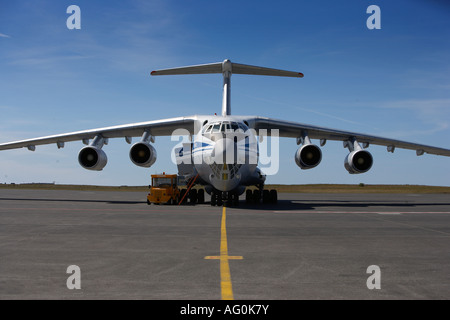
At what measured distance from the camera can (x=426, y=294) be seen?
4129 mm

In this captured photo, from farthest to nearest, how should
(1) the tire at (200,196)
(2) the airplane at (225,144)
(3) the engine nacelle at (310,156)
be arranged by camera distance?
(1) the tire at (200,196), (3) the engine nacelle at (310,156), (2) the airplane at (225,144)

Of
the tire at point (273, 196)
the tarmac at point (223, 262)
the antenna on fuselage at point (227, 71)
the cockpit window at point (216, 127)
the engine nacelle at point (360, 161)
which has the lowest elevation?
the tarmac at point (223, 262)

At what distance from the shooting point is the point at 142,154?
20.0 m

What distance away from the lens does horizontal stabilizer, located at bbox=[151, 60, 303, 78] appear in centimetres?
2269

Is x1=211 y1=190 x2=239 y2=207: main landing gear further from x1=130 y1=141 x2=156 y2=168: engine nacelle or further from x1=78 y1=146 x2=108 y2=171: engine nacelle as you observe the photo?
x1=78 y1=146 x2=108 y2=171: engine nacelle

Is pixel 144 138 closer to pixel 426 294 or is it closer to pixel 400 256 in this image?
pixel 400 256

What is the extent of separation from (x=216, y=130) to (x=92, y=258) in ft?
36.7

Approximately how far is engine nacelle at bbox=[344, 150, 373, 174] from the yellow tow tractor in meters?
8.47

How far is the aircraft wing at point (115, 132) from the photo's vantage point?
68.3 feet

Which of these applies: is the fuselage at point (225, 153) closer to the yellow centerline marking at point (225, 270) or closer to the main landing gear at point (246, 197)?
the main landing gear at point (246, 197)

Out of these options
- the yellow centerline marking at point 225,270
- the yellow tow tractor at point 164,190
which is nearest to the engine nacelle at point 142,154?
the yellow tow tractor at point 164,190

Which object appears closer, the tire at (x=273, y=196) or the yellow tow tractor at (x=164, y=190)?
the yellow tow tractor at (x=164, y=190)

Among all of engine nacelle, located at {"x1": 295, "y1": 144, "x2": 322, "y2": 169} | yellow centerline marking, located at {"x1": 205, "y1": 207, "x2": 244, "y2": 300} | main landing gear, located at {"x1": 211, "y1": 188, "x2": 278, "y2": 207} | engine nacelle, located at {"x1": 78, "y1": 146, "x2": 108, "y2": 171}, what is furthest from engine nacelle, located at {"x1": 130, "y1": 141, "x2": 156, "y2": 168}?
yellow centerline marking, located at {"x1": 205, "y1": 207, "x2": 244, "y2": 300}
